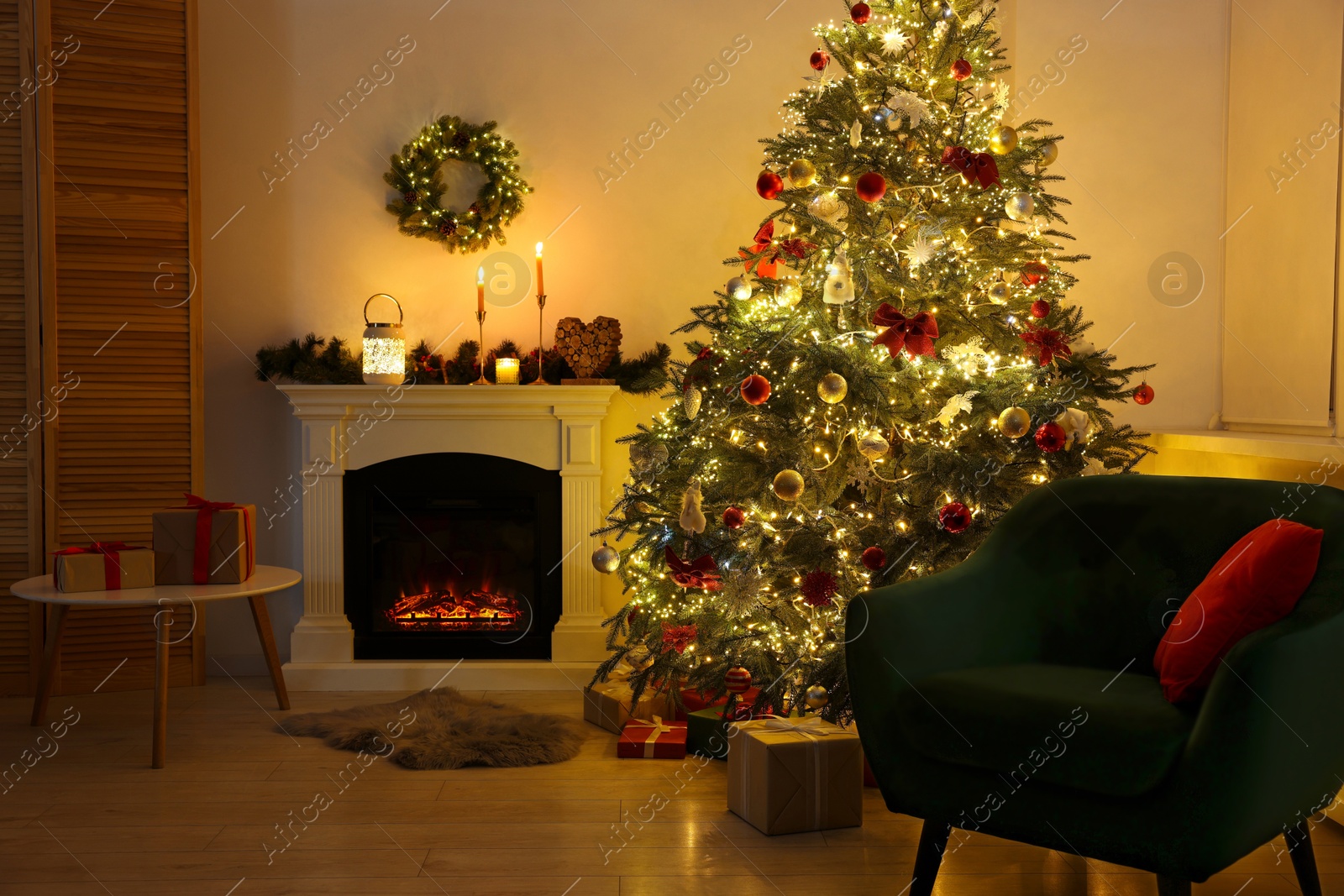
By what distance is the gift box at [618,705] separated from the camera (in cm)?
326

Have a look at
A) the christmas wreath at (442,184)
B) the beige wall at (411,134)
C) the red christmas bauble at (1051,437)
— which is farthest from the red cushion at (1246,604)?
the christmas wreath at (442,184)

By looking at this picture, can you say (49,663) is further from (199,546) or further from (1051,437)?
(1051,437)

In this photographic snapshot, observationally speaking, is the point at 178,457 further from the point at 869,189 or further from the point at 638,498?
the point at 869,189

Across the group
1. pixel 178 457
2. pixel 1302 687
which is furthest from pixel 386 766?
pixel 1302 687

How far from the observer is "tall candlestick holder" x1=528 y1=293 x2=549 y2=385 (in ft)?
12.7

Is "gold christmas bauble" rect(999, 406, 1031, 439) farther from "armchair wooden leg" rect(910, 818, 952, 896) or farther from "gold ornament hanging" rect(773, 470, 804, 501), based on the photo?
"armchair wooden leg" rect(910, 818, 952, 896)

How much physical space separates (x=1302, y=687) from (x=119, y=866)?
7.84ft

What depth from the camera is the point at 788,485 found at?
2680 millimetres

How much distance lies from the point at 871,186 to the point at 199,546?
2.32 metres

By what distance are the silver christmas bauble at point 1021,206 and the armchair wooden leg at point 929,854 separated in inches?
65.3

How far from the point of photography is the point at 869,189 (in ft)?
8.86

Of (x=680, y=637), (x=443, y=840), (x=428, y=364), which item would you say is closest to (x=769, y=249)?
(x=680, y=637)

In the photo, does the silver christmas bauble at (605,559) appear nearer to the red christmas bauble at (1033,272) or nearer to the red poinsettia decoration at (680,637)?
the red poinsettia decoration at (680,637)

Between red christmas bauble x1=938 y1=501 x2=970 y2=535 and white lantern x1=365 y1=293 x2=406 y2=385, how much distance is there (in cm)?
215
